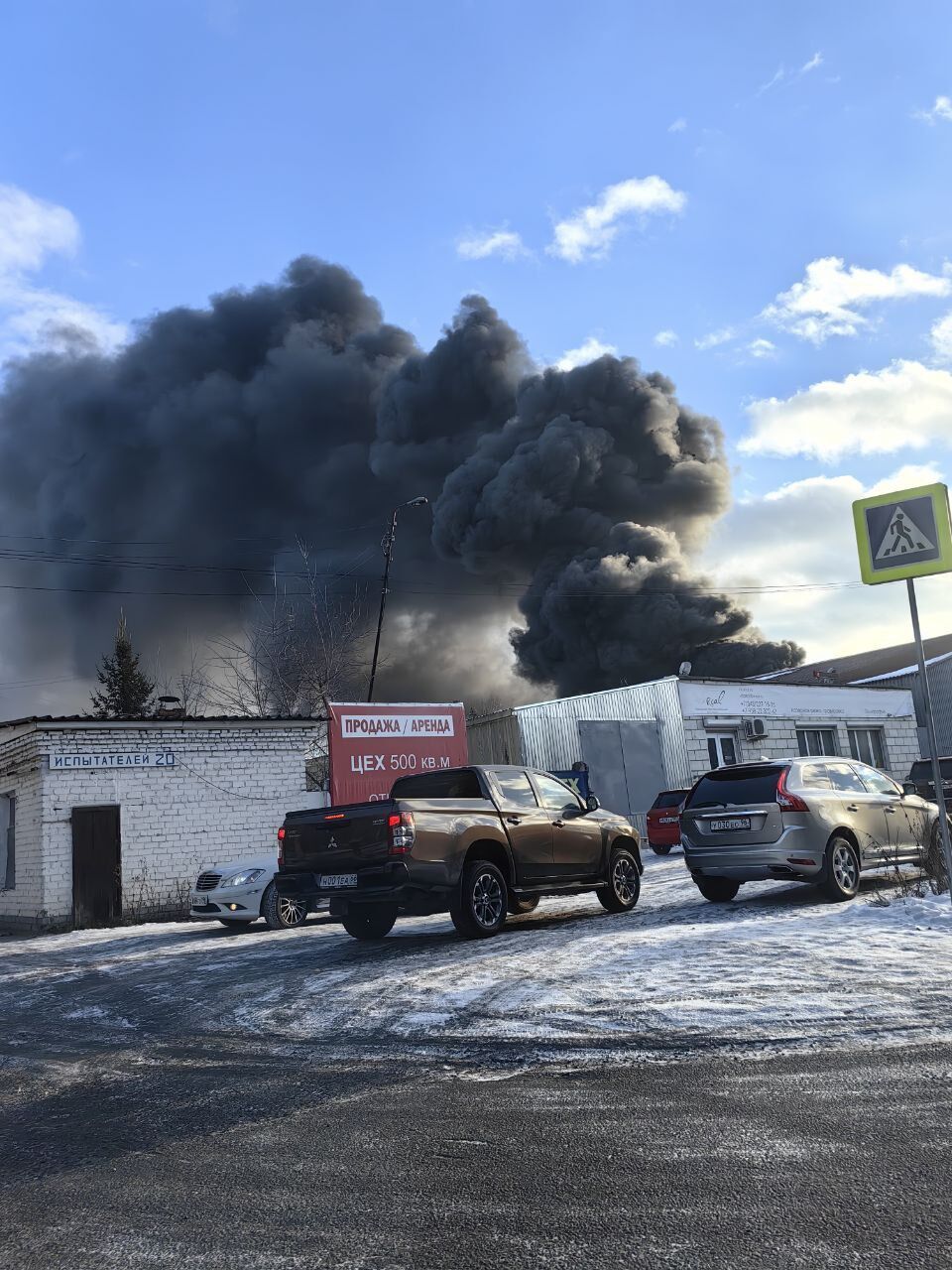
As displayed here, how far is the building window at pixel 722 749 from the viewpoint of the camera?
96.9 ft

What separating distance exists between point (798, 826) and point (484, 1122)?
7.36 meters

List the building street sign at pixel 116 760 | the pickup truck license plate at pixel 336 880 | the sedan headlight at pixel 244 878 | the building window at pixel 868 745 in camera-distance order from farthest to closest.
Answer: the building window at pixel 868 745, the building street sign at pixel 116 760, the sedan headlight at pixel 244 878, the pickup truck license plate at pixel 336 880

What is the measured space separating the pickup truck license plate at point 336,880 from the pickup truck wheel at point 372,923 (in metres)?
0.95

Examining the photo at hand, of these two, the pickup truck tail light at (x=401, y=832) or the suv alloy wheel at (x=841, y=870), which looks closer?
the pickup truck tail light at (x=401, y=832)

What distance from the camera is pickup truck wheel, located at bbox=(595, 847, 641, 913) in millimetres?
11898

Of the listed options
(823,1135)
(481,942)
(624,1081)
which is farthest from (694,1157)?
(481,942)

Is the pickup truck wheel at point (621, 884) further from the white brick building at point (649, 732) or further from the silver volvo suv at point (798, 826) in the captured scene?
the white brick building at point (649, 732)

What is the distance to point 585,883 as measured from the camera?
11508 mm

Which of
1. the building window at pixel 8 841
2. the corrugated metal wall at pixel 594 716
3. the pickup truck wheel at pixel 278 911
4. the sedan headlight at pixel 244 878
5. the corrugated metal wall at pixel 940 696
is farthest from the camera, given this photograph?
the corrugated metal wall at pixel 940 696

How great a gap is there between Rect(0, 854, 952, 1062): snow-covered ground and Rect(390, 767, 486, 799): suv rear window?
1.49 metres

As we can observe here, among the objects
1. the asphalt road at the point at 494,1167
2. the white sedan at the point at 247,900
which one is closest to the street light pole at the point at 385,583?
the white sedan at the point at 247,900

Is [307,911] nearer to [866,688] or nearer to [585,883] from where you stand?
[585,883]

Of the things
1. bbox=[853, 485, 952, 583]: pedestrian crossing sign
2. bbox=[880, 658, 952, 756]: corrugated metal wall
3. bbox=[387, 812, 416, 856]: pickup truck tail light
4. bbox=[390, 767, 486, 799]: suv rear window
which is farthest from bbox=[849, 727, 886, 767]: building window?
bbox=[387, 812, 416, 856]: pickup truck tail light

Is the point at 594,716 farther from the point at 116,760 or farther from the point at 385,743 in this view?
the point at 116,760
